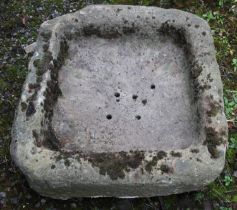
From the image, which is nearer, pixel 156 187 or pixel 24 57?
pixel 156 187

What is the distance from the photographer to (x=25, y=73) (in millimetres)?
3863

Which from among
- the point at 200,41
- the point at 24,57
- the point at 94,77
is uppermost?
the point at 200,41

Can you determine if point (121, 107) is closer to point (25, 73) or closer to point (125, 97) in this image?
point (125, 97)

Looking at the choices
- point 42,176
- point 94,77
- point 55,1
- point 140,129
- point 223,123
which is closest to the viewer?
point 42,176

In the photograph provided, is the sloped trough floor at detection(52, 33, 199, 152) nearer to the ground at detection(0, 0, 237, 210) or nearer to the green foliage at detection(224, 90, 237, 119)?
the ground at detection(0, 0, 237, 210)

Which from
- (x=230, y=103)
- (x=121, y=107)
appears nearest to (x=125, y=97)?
(x=121, y=107)

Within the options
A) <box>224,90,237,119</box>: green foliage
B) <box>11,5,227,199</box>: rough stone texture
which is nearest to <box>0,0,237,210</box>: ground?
<box>224,90,237,119</box>: green foliage

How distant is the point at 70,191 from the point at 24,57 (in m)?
1.68

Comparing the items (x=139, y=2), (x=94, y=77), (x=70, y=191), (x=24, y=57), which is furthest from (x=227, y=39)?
(x=70, y=191)

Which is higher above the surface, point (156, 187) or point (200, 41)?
point (200, 41)

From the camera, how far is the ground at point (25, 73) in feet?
10.4

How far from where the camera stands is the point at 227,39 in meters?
4.14

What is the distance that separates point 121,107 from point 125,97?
92 millimetres

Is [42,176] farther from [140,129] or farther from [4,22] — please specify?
[4,22]
